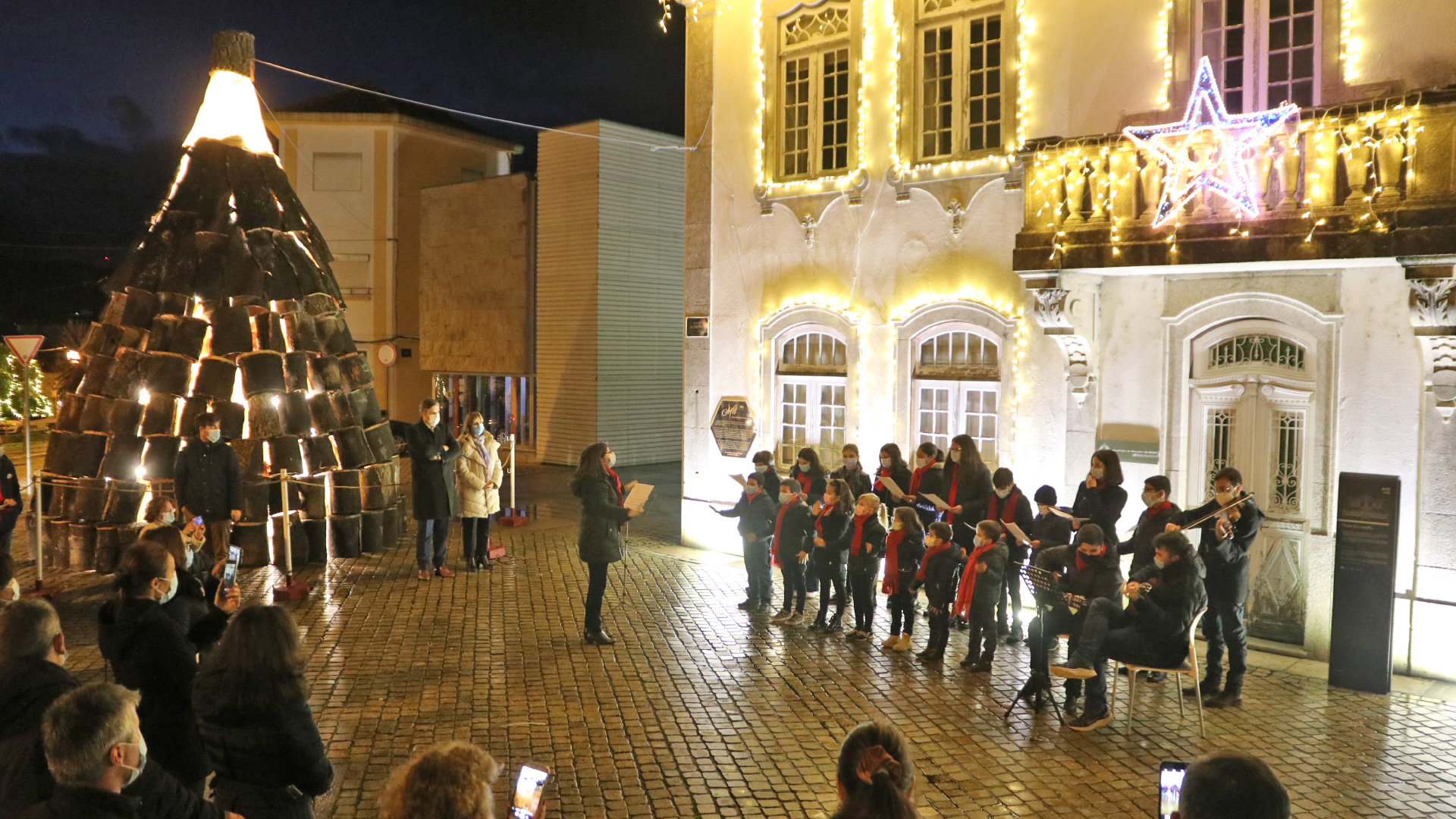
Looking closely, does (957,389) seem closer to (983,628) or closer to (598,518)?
Result: (983,628)

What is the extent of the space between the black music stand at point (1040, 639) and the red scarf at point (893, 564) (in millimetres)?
1684

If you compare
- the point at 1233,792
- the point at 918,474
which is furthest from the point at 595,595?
the point at 1233,792

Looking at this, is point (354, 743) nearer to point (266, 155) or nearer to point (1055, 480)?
point (1055, 480)

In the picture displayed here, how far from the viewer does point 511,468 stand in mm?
16922

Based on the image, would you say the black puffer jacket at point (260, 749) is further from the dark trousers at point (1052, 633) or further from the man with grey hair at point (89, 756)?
the dark trousers at point (1052, 633)

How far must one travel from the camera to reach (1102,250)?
33.7ft

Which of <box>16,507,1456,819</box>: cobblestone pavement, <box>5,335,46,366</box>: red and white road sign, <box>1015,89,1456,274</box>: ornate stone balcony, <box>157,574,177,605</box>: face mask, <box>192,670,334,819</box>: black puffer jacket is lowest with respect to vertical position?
<box>16,507,1456,819</box>: cobblestone pavement

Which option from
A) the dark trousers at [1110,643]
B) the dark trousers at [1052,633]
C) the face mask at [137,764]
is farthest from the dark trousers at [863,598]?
the face mask at [137,764]

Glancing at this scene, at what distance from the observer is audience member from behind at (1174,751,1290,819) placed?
295cm

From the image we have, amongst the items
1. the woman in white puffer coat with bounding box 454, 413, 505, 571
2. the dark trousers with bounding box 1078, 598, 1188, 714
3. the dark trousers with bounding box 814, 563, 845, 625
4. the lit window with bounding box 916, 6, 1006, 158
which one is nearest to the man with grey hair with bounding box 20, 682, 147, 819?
the dark trousers with bounding box 1078, 598, 1188, 714

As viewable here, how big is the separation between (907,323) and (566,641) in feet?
18.5

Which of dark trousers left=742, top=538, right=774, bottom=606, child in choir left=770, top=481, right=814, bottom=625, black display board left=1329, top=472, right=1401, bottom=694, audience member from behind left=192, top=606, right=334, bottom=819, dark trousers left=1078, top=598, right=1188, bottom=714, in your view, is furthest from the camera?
dark trousers left=742, top=538, right=774, bottom=606

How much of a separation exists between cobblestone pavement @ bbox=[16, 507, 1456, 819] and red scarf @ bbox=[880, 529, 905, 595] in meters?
0.60

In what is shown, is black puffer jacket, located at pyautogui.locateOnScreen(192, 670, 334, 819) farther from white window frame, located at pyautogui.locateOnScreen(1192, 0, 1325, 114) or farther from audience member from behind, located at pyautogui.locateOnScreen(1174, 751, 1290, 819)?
white window frame, located at pyautogui.locateOnScreen(1192, 0, 1325, 114)
